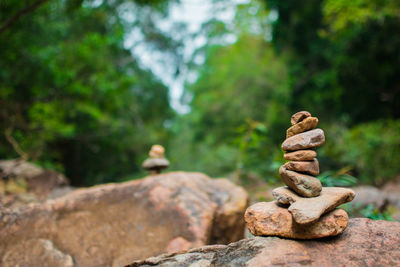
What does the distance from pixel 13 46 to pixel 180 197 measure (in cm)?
639

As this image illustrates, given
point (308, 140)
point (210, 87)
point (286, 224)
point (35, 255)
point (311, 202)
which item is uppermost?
point (210, 87)

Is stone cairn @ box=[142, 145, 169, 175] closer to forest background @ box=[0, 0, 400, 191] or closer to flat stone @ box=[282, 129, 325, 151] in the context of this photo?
forest background @ box=[0, 0, 400, 191]

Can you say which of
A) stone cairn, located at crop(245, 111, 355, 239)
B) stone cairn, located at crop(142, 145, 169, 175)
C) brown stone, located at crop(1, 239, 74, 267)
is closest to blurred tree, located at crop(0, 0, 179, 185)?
stone cairn, located at crop(142, 145, 169, 175)

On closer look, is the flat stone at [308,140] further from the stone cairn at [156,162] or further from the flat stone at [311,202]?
the stone cairn at [156,162]

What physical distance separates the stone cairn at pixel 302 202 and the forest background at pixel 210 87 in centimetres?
196

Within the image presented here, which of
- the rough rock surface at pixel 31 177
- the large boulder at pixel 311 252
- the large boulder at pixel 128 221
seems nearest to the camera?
the large boulder at pixel 311 252

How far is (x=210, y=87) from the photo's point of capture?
1970 centimetres

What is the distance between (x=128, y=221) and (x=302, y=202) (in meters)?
2.13

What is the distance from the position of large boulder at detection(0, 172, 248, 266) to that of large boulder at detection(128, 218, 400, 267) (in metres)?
0.95

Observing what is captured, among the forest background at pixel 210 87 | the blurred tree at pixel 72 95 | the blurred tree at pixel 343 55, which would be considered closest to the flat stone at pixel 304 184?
the forest background at pixel 210 87

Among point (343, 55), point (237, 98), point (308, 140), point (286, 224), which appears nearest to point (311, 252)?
point (286, 224)

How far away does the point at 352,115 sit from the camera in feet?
37.1

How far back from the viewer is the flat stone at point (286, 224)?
2.06 meters

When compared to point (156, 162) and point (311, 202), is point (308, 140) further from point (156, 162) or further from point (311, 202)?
point (156, 162)
